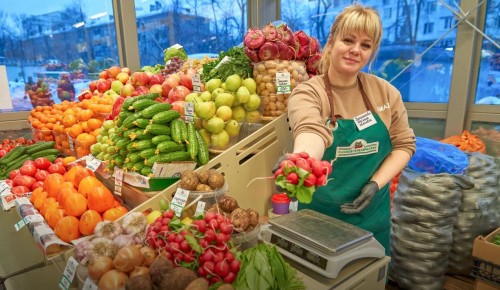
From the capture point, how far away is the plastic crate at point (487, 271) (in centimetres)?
226

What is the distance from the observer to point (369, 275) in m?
1.28

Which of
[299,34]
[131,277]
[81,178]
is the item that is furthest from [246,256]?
[299,34]

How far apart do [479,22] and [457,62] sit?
0.39m

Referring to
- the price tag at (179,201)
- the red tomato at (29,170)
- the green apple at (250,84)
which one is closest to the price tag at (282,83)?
the green apple at (250,84)

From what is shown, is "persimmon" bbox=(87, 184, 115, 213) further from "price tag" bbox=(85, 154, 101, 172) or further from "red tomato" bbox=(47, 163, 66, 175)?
"red tomato" bbox=(47, 163, 66, 175)

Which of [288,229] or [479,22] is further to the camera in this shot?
[479,22]

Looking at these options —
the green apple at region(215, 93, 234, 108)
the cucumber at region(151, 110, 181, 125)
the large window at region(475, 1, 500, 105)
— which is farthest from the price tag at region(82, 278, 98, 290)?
the large window at region(475, 1, 500, 105)

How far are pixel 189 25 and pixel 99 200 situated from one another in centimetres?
329

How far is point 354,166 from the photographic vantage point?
166 centimetres

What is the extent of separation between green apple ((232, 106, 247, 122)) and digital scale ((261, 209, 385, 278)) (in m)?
0.87

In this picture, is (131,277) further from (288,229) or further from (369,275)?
(369,275)

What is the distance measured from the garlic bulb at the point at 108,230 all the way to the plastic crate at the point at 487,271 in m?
2.36

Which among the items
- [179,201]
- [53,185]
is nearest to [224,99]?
[179,201]

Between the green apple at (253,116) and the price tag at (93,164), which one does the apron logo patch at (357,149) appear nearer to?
the green apple at (253,116)
